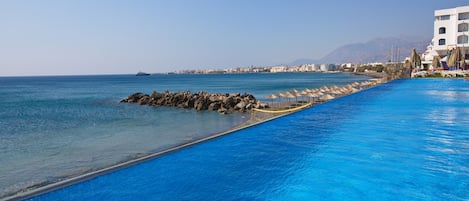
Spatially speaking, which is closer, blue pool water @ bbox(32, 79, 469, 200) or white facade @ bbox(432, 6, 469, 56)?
blue pool water @ bbox(32, 79, 469, 200)

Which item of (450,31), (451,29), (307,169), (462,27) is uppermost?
→ (462,27)

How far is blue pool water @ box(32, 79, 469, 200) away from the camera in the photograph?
14.5ft

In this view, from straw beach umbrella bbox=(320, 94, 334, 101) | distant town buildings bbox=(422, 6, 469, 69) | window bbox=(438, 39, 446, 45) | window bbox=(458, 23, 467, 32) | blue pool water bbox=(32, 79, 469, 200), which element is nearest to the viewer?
blue pool water bbox=(32, 79, 469, 200)

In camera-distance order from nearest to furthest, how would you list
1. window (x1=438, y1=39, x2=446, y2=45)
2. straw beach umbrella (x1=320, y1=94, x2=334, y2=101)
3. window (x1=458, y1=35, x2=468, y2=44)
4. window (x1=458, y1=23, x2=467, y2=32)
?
straw beach umbrella (x1=320, y1=94, x2=334, y2=101)
window (x1=458, y1=23, x2=467, y2=32)
window (x1=458, y1=35, x2=468, y2=44)
window (x1=438, y1=39, x2=446, y2=45)

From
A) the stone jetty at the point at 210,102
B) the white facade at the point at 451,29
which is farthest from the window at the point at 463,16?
the stone jetty at the point at 210,102

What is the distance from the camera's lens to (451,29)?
44.9 meters

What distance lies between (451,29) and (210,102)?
133 feet

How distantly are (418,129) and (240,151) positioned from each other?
4.94 metres

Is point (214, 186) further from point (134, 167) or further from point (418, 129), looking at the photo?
point (418, 129)

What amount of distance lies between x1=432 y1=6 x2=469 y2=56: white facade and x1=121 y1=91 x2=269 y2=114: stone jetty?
1448 inches

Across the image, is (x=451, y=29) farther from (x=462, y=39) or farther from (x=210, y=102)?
(x=210, y=102)

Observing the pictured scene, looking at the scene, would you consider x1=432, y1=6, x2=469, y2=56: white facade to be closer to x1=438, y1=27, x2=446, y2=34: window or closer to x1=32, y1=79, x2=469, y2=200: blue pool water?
x1=438, y1=27, x2=446, y2=34: window

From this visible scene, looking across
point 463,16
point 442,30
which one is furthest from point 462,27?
point 442,30

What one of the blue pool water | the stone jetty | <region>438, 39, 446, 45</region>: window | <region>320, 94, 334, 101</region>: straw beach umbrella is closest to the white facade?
<region>438, 39, 446, 45</region>: window
